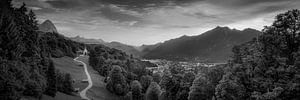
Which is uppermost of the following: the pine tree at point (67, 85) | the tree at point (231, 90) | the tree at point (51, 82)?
the tree at point (231, 90)

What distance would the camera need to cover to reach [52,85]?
4781 cm

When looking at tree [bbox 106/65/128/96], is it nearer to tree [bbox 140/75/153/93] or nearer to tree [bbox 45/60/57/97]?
tree [bbox 140/75/153/93]

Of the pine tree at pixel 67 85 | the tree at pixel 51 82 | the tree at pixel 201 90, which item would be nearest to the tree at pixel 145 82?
the pine tree at pixel 67 85

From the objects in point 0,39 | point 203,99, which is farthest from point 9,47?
point 203,99

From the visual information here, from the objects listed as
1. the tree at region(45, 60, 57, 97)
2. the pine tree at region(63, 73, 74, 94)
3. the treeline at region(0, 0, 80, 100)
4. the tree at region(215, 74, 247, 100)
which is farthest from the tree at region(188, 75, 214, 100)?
the pine tree at region(63, 73, 74, 94)

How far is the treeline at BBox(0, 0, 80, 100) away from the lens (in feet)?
97.7

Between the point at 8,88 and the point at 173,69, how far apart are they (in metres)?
27.1

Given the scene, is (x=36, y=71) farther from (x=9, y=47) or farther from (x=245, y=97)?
(x=245, y=97)

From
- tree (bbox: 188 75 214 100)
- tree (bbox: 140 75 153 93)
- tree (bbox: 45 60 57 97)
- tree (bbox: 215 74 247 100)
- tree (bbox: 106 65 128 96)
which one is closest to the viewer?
tree (bbox: 215 74 247 100)

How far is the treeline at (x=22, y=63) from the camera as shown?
2979 centimetres

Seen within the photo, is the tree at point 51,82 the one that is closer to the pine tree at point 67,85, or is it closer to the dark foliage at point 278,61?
the pine tree at point 67,85

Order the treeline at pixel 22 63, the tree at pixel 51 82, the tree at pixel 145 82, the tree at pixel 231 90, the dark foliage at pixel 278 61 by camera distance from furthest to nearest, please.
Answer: the tree at pixel 145 82
the tree at pixel 51 82
the treeline at pixel 22 63
the tree at pixel 231 90
the dark foliage at pixel 278 61

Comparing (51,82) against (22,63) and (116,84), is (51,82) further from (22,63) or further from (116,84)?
(116,84)

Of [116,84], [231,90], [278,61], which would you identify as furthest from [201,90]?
[116,84]
